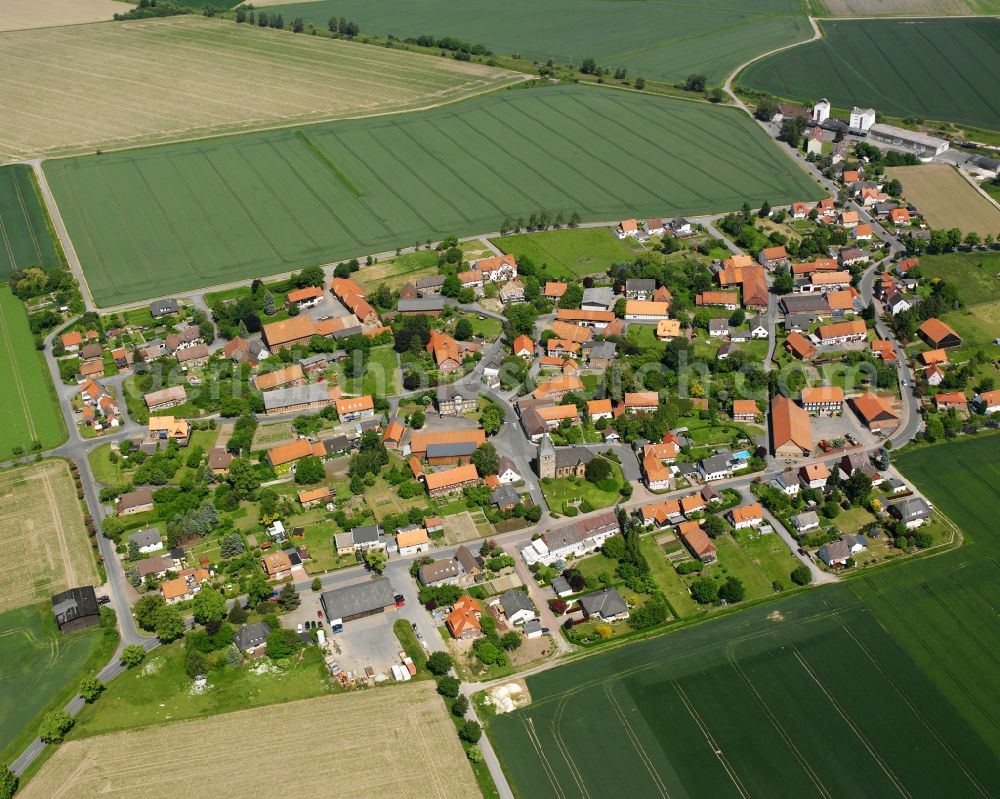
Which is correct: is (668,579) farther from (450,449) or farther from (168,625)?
(168,625)

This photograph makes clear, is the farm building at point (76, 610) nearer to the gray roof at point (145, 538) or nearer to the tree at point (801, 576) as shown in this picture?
the gray roof at point (145, 538)

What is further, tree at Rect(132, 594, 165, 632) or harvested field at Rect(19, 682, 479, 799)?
tree at Rect(132, 594, 165, 632)

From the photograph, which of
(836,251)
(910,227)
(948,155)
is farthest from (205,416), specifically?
(948,155)

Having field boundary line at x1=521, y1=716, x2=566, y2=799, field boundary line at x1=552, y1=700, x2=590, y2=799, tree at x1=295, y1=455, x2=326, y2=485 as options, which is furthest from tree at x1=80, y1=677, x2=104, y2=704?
field boundary line at x1=552, y1=700, x2=590, y2=799

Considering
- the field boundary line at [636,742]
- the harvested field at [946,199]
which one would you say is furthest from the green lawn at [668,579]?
the harvested field at [946,199]

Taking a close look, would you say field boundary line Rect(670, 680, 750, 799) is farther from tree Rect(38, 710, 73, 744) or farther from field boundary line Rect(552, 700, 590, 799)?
tree Rect(38, 710, 73, 744)

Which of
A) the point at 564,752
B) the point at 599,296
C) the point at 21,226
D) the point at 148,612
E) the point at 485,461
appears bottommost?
the point at 564,752

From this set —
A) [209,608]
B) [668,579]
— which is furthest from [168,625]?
[668,579]
